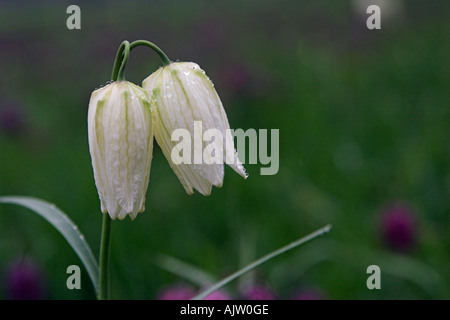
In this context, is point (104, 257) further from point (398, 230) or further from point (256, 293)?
point (398, 230)

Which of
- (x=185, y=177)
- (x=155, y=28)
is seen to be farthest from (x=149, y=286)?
(x=155, y=28)

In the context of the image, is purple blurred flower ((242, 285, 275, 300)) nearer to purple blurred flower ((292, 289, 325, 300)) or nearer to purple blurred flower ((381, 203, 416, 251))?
purple blurred flower ((292, 289, 325, 300))

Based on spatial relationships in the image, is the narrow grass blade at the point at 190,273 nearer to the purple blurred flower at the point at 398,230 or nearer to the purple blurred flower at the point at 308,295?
the purple blurred flower at the point at 308,295

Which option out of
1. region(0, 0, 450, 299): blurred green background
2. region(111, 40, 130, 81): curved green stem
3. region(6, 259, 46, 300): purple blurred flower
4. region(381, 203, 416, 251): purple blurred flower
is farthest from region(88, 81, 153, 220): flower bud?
region(381, 203, 416, 251): purple blurred flower

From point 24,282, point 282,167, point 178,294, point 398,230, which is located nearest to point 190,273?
point 178,294

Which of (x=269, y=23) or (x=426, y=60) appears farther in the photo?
(x=269, y=23)

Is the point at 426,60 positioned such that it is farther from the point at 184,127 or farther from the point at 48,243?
the point at 184,127
